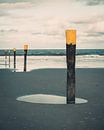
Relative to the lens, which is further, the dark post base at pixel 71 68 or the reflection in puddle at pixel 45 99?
the reflection in puddle at pixel 45 99

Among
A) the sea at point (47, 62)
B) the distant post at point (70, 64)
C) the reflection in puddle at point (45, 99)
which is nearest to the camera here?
the distant post at point (70, 64)

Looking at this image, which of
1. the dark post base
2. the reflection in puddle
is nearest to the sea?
the reflection in puddle

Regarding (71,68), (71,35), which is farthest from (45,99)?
(71,35)

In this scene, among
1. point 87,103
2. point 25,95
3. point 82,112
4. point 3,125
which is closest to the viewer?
point 3,125

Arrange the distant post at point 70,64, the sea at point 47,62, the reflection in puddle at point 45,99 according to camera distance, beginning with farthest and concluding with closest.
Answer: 1. the sea at point 47,62
2. the reflection in puddle at point 45,99
3. the distant post at point 70,64

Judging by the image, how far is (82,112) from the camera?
7.69 meters

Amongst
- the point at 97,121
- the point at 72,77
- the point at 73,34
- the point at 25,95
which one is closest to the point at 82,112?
the point at 97,121

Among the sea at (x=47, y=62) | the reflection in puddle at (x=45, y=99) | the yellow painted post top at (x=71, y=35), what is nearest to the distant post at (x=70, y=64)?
the yellow painted post top at (x=71, y=35)

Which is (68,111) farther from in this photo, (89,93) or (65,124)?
(89,93)

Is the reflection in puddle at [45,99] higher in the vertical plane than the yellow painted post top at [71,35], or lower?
lower

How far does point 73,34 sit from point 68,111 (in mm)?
2268

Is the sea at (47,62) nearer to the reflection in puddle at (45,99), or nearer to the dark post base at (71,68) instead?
the reflection in puddle at (45,99)

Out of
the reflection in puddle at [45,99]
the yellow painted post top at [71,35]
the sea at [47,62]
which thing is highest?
the yellow painted post top at [71,35]

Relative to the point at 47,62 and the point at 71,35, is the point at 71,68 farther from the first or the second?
the point at 47,62
